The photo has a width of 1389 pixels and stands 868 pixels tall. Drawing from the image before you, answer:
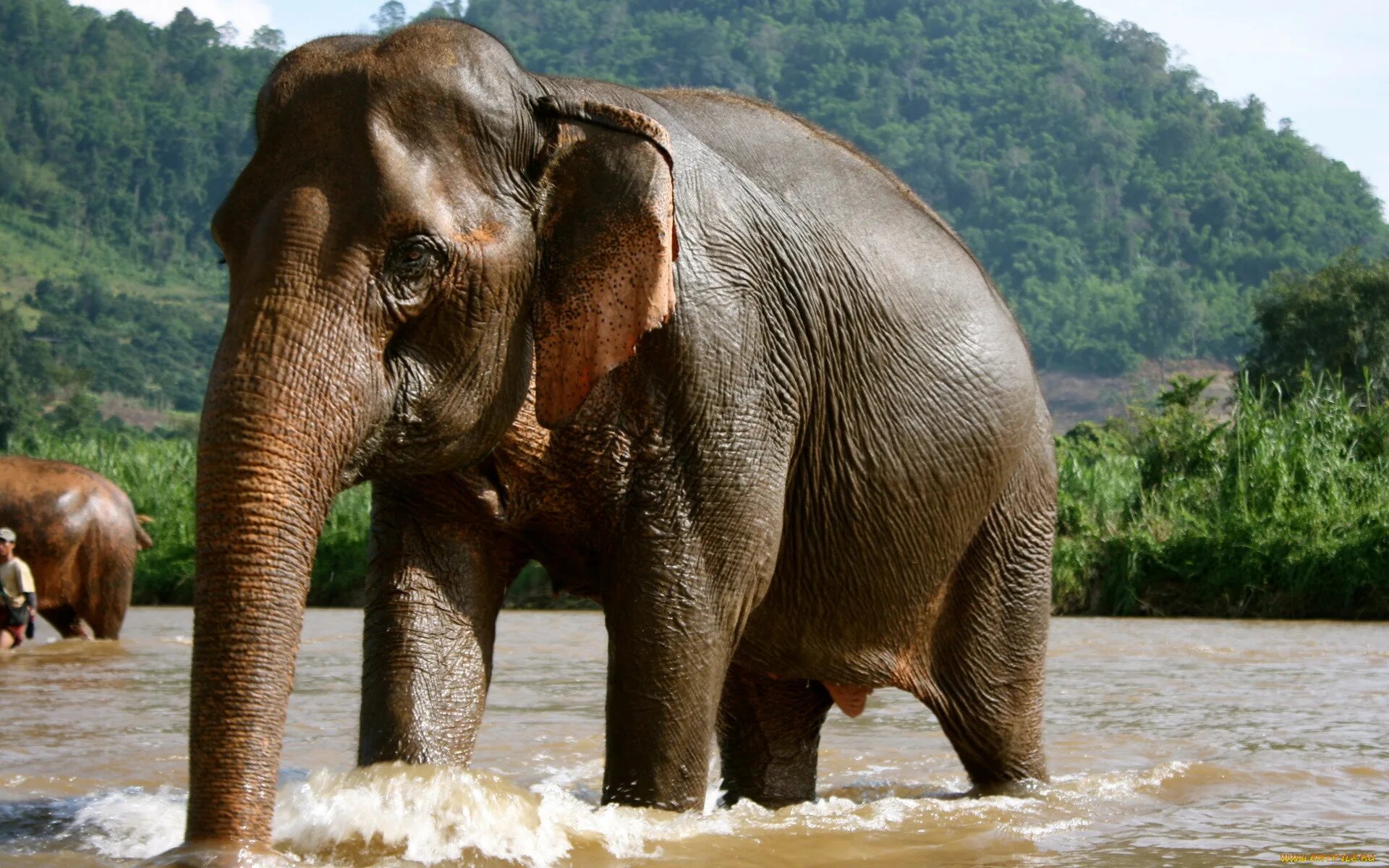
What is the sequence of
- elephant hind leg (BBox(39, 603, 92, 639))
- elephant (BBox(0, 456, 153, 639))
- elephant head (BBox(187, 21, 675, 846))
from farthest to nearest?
elephant hind leg (BBox(39, 603, 92, 639)) → elephant (BBox(0, 456, 153, 639)) → elephant head (BBox(187, 21, 675, 846))

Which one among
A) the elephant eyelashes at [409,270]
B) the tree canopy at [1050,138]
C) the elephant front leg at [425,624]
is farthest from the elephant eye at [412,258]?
the tree canopy at [1050,138]

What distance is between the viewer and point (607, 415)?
4371 mm

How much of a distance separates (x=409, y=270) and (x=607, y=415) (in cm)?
72

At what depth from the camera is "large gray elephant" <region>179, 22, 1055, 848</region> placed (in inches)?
141

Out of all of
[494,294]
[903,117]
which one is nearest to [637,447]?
[494,294]

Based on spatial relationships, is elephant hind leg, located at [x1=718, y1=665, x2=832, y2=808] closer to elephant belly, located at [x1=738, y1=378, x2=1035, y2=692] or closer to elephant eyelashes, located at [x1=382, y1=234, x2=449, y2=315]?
elephant belly, located at [x1=738, y1=378, x2=1035, y2=692]

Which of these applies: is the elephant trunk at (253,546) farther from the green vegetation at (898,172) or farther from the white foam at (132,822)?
the green vegetation at (898,172)

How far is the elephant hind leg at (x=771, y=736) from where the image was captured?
6.08 meters

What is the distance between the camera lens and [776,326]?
4.73 metres

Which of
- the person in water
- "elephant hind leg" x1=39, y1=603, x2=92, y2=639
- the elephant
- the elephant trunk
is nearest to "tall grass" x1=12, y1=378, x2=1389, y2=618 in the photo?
"elephant hind leg" x1=39, y1=603, x2=92, y2=639

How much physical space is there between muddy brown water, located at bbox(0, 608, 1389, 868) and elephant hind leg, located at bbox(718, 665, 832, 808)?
346 millimetres

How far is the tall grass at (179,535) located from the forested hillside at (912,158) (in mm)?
64254

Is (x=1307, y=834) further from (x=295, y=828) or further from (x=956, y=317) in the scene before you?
(x=295, y=828)

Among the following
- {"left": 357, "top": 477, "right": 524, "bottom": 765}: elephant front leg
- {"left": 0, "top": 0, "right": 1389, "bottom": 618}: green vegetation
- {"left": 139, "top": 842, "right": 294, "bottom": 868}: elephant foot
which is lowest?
{"left": 139, "top": 842, "right": 294, "bottom": 868}: elephant foot
